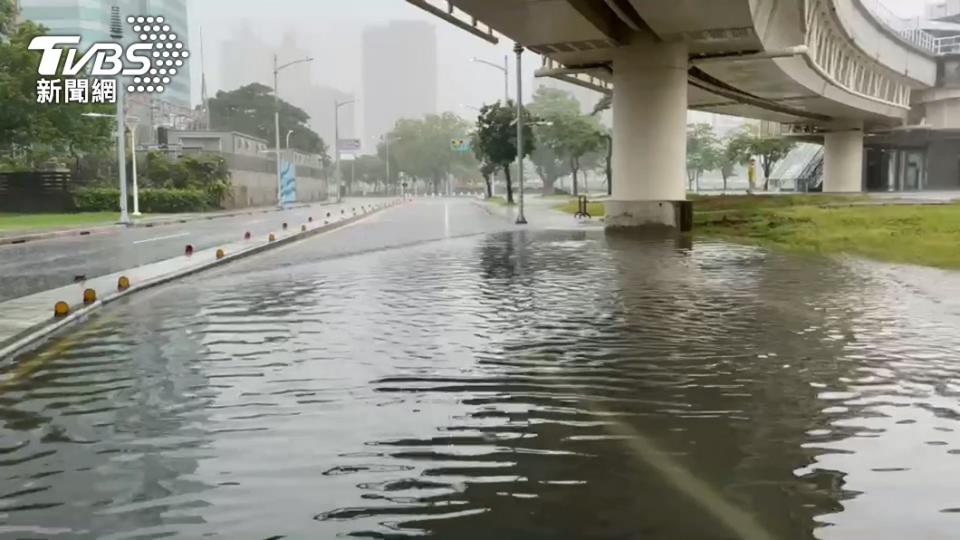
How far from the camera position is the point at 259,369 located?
1000 centimetres

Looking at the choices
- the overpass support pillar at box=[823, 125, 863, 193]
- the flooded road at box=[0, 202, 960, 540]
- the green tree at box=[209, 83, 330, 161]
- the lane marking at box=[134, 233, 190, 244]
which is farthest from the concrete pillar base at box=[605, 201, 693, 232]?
the green tree at box=[209, 83, 330, 161]

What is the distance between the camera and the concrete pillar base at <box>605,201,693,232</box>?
123 ft

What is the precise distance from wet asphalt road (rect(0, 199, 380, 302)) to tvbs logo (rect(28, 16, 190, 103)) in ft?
51.6

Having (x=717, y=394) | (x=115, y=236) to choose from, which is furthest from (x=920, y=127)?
(x=717, y=394)

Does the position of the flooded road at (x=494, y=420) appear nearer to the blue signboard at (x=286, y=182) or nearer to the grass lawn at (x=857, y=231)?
the grass lawn at (x=857, y=231)

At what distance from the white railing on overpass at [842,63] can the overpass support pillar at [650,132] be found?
22.3 ft

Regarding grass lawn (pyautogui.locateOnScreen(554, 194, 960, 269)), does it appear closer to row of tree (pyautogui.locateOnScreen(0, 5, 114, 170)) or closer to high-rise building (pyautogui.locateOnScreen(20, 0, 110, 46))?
row of tree (pyautogui.locateOnScreen(0, 5, 114, 170))

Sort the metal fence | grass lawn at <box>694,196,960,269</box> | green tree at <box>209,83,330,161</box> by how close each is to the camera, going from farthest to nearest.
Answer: green tree at <box>209,83,330,161</box> < the metal fence < grass lawn at <box>694,196,960,269</box>

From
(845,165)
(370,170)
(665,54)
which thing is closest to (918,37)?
(845,165)

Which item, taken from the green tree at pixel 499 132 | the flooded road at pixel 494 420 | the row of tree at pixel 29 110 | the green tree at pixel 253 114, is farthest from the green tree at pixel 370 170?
the flooded road at pixel 494 420

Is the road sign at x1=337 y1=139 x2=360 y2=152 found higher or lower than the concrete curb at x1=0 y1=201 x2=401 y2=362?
higher

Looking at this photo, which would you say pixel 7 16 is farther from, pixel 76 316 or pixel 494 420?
pixel 494 420

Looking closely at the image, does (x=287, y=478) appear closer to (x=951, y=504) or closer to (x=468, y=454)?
(x=468, y=454)

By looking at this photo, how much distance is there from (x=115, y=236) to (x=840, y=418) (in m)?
35.0
